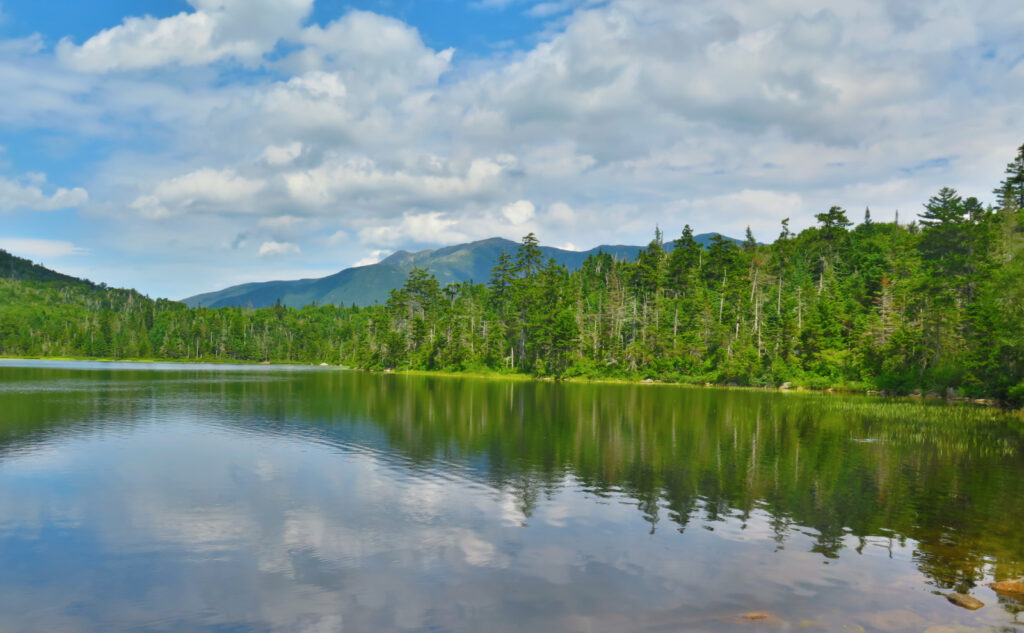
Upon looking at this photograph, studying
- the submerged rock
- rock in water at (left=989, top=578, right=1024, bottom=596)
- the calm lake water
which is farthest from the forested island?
the submerged rock

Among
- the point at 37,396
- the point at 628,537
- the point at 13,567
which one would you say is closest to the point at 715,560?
the point at 628,537

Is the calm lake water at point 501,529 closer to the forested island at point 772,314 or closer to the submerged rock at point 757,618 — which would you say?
the submerged rock at point 757,618

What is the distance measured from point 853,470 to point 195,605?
1165 inches

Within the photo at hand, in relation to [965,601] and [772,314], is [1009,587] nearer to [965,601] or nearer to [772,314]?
[965,601]

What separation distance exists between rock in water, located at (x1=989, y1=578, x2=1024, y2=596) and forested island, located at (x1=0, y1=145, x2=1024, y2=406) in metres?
50.3

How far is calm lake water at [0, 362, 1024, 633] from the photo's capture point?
549 inches

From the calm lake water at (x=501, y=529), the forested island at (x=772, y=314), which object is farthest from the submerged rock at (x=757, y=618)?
the forested island at (x=772, y=314)

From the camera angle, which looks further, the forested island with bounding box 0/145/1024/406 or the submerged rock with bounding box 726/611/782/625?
the forested island with bounding box 0/145/1024/406

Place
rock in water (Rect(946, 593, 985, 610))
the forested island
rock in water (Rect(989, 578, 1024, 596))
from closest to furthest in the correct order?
rock in water (Rect(946, 593, 985, 610))
rock in water (Rect(989, 578, 1024, 596))
the forested island

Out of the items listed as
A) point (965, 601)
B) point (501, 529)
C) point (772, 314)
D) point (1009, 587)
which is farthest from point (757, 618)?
point (772, 314)

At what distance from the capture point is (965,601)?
47.7 ft

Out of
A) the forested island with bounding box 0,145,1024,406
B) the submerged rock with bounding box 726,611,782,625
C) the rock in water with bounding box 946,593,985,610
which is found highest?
the forested island with bounding box 0,145,1024,406

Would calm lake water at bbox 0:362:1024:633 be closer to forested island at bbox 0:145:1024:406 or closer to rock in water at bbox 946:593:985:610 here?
rock in water at bbox 946:593:985:610

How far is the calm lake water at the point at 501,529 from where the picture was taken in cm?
1394
